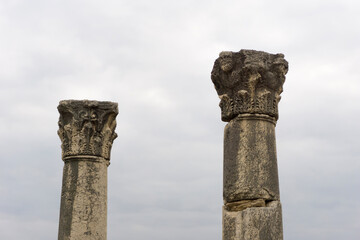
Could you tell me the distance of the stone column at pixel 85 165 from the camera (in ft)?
46.3

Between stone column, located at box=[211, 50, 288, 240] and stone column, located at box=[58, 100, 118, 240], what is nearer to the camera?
stone column, located at box=[211, 50, 288, 240]

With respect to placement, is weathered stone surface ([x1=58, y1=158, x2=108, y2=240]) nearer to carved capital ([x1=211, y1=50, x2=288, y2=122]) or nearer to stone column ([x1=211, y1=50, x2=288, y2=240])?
stone column ([x1=211, y1=50, x2=288, y2=240])

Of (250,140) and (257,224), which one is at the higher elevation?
(250,140)

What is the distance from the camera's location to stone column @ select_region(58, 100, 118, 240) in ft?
46.3

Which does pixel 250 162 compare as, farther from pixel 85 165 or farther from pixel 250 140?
pixel 85 165

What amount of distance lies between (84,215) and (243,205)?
522 centimetres

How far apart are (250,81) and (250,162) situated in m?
1.41

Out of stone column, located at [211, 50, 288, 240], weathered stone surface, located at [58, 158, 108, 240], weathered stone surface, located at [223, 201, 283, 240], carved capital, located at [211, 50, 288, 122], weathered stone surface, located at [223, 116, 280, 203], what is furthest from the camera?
weathered stone surface, located at [58, 158, 108, 240]

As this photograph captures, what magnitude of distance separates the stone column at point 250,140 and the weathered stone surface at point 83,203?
472 centimetres

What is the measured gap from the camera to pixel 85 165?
14547 mm

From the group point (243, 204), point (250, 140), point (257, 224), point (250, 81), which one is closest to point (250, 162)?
point (250, 140)

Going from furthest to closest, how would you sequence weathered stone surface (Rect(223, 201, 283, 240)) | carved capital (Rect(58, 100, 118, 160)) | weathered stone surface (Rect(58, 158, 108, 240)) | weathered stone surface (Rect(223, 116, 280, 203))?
carved capital (Rect(58, 100, 118, 160))
weathered stone surface (Rect(58, 158, 108, 240))
weathered stone surface (Rect(223, 116, 280, 203))
weathered stone surface (Rect(223, 201, 283, 240))

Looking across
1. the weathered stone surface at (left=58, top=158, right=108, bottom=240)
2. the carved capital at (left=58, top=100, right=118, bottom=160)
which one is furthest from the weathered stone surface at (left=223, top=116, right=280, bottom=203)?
the carved capital at (left=58, top=100, right=118, bottom=160)

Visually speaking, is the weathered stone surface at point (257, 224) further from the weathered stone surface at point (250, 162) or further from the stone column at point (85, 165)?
the stone column at point (85, 165)
